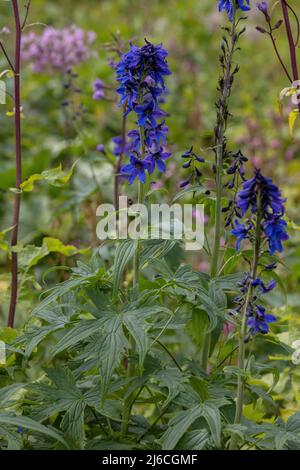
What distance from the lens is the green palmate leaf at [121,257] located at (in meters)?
2.52

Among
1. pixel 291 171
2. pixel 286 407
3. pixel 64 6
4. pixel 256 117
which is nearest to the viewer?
pixel 286 407

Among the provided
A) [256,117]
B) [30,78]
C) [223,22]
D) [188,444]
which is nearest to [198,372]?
[188,444]

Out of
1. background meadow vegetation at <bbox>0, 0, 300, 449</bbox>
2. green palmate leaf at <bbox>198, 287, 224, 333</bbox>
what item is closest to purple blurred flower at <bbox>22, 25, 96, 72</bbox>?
background meadow vegetation at <bbox>0, 0, 300, 449</bbox>

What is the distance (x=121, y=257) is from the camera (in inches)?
101

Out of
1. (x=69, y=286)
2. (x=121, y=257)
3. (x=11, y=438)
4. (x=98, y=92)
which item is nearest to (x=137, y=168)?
(x=121, y=257)

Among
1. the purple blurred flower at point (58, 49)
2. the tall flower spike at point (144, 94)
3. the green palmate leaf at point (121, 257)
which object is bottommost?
the green palmate leaf at point (121, 257)

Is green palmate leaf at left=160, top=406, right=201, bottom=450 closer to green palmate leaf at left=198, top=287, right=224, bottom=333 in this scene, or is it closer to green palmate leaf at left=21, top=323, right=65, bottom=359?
green palmate leaf at left=198, top=287, right=224, bottom=333

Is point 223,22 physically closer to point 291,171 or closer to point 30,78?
point 30,78

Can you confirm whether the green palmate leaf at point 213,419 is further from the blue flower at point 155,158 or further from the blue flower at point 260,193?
the blue flower at point 155,158

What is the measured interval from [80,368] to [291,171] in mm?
4663

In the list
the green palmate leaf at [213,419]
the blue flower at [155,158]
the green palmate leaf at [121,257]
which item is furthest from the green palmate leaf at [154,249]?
the green palmate leaf at [213,419]

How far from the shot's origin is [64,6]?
36.8 feet

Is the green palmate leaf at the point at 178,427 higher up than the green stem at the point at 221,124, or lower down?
lower down

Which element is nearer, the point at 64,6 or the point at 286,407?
the point at 286,407
